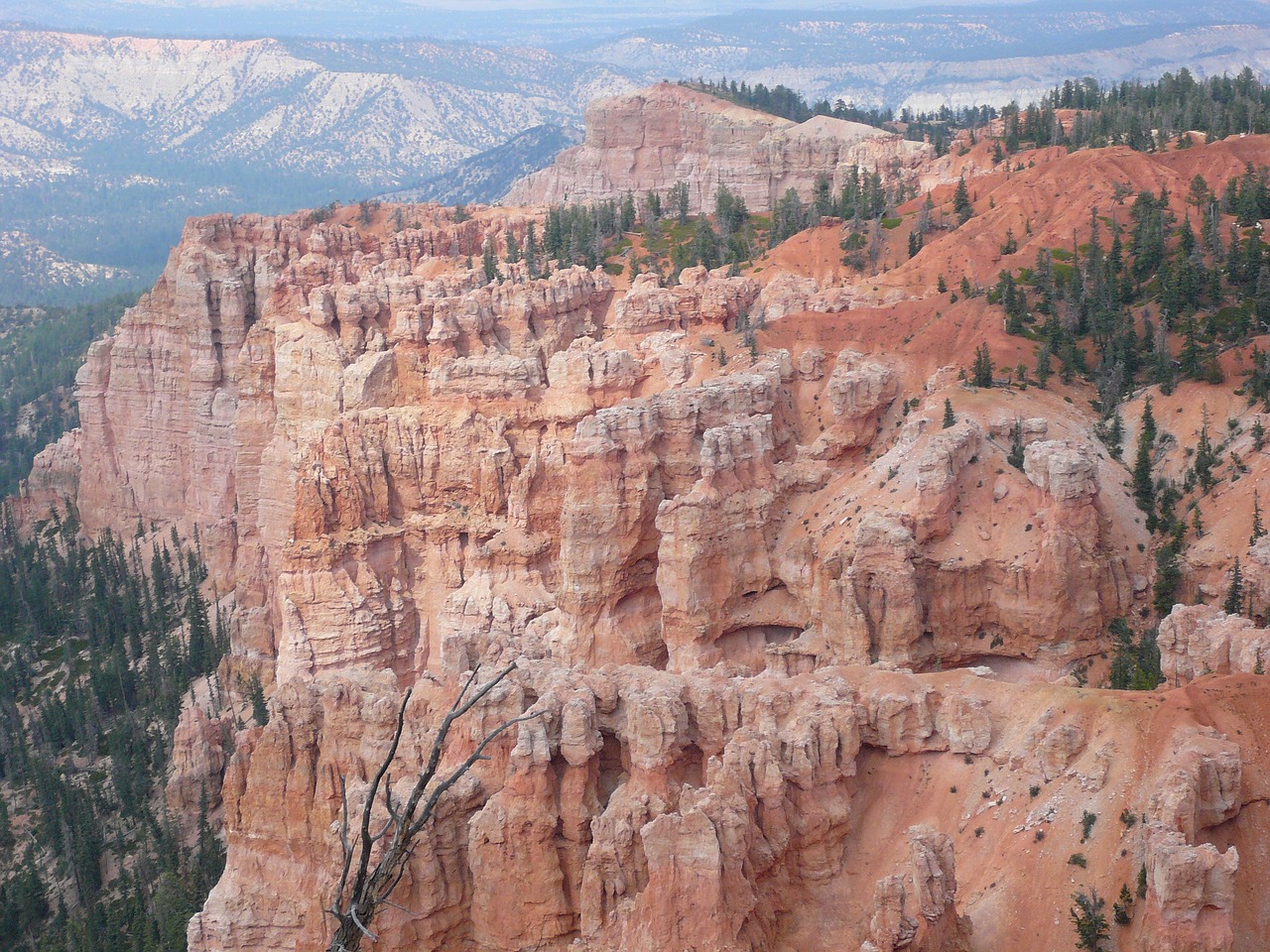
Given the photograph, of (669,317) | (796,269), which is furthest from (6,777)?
(796,269)

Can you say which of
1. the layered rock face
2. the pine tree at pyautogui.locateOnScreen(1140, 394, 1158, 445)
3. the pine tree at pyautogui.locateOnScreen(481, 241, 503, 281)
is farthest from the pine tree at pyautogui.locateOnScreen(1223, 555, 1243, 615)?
the layered rock face

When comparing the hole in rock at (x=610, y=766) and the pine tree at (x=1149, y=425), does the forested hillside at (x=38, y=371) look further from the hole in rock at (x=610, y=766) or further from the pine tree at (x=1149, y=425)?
the hole in rock at (x=610, y=766)

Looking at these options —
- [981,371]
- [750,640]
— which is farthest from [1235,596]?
[750,640]

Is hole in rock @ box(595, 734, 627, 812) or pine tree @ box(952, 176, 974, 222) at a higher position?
pine tree @ box(952, 176, 974, 222)

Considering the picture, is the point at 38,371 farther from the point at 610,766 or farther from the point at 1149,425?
the point at 610,766

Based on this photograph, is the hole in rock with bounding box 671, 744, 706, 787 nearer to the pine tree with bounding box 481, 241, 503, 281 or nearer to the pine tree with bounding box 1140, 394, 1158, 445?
the pine tree with bounding box 1140, 394, 1158, 445

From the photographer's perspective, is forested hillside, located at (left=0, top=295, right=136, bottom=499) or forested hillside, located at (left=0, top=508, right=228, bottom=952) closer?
forested hillside, located at (left=0, top=508, right=228, bottom=952)
